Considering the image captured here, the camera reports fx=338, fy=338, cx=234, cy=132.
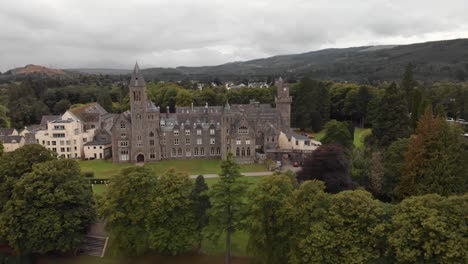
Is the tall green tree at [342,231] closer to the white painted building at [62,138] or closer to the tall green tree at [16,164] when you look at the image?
the tall green tree at [16,164]

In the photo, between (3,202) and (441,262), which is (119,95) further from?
(441,262)

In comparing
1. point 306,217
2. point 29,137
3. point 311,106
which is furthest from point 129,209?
point 311,106

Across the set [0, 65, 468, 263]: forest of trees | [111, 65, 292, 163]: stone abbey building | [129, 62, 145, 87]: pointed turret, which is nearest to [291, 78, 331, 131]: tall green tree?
[111, 65, 292, 163]: stone abbey building

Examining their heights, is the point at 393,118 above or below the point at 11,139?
above

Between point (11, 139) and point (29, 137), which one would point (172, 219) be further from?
point (11, 139)

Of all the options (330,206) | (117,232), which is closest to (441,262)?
(330,206)

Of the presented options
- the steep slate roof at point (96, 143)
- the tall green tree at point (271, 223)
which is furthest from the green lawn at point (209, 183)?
the steep slate roof at point (96, 143)

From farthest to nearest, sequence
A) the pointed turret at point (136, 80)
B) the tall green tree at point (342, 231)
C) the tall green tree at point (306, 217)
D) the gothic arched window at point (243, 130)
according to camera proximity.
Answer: the gothic arched window at point (243, 130) < the pointed turret at point (136, 80) < the tall green tree at point (306, 217) < the tall green tree at point (342, 231)
